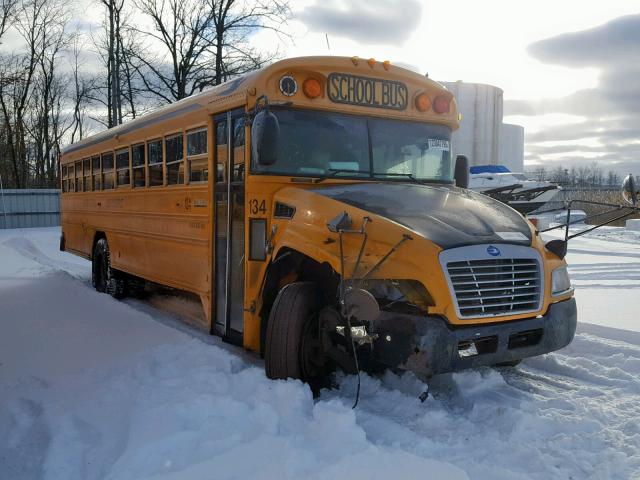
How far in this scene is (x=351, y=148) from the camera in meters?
4.79

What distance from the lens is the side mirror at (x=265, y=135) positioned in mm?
4207

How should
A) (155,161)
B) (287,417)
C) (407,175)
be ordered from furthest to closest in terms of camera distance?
(155,161)
(407,175)
(287,417)

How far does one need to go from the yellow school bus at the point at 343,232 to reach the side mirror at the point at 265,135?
0.4 inches

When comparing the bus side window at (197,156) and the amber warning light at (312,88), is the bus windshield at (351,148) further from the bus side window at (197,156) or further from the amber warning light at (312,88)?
the bus side window at (197,156)

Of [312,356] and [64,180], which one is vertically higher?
[64,180]

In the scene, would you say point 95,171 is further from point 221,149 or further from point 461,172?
point 461,172

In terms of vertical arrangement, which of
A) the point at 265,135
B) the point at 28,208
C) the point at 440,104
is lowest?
the point at 28,208

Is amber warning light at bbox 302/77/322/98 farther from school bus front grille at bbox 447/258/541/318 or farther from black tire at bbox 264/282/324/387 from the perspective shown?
school bus front grille at bbox 447/258/541/318

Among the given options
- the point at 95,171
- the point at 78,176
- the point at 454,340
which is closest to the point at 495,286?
the point at 454,340

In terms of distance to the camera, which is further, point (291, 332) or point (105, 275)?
point (105, 275)

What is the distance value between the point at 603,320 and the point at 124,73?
18.3 meters

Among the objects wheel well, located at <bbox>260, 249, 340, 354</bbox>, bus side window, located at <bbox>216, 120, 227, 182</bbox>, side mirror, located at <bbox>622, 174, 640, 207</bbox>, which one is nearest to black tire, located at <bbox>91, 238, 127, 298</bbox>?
bus side window, located at <bbox>216, 120, 227, 182</bbox>

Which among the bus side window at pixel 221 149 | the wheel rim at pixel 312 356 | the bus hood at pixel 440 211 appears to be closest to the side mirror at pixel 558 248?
the bus hood at pixel 440 211

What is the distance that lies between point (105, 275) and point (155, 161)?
2637mm
